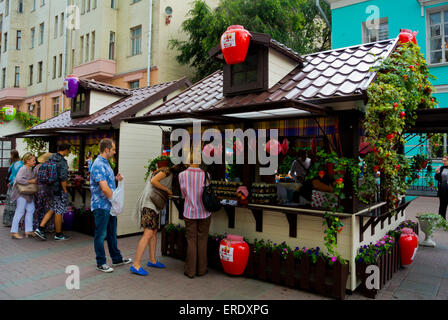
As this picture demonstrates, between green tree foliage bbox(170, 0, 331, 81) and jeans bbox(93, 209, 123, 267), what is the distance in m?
13.1

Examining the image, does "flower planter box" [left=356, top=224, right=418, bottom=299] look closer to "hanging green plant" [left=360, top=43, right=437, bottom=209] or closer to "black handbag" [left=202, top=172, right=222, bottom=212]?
"hanging green plant" [left=360, top=43, right=437, bottom=209]

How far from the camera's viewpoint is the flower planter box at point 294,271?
4.52 metres

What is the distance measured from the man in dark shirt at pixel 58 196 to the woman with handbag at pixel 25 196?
447 mm

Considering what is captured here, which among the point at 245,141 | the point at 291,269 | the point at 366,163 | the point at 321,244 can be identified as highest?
the point at 245,141

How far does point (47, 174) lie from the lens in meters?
7.46

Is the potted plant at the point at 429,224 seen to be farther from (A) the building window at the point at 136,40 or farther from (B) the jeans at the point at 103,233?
(A) the building window at the point at 136,40

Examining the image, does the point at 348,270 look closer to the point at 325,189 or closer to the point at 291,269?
the point at 291,269

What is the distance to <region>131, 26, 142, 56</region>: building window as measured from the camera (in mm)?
18516

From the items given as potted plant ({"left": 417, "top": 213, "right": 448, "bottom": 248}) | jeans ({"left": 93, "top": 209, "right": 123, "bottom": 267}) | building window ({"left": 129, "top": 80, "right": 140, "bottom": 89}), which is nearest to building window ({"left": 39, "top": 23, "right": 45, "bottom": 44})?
building window ({"left": 129, "top": 80, "right": 140, "bottom": 89})

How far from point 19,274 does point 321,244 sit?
194 inches

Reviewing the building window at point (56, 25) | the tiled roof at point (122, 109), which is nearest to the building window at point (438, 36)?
the tiled roof at point (122, 109)

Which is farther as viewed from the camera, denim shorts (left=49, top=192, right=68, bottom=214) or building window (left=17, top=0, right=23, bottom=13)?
building window (left=17, top=0, right=23, bottom=13)

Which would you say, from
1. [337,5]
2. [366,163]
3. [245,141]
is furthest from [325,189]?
[337,5]

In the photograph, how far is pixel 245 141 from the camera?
5.96 metres
